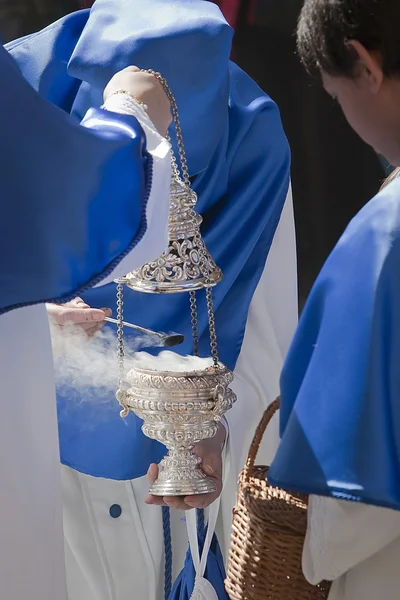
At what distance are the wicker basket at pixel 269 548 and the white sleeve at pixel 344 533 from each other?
0.14 metres

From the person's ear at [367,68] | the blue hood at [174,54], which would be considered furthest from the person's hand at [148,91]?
the person's ear at [367,68]

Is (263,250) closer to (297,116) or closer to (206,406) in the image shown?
(206,406)

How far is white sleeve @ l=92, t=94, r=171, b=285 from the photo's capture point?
1682mm

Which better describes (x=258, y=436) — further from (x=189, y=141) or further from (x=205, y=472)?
(x=189, y=141)

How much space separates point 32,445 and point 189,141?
941 millimetres

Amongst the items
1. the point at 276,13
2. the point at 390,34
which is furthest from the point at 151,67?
the point at 276,13

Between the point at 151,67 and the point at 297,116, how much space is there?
1773mm

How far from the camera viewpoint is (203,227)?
99.1 inches

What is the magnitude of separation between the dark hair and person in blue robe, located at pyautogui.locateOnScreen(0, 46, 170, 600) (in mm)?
437

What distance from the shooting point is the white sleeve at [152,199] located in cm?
168

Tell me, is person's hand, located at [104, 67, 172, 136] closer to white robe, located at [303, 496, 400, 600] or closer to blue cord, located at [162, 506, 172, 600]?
white robe, located at [303, 496, 400, 600]

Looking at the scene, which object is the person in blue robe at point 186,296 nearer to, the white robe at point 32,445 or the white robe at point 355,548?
the white robe at point 32,445

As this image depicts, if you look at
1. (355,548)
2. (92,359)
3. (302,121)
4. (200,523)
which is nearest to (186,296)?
(92,359)

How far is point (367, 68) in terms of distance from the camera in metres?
1.30
